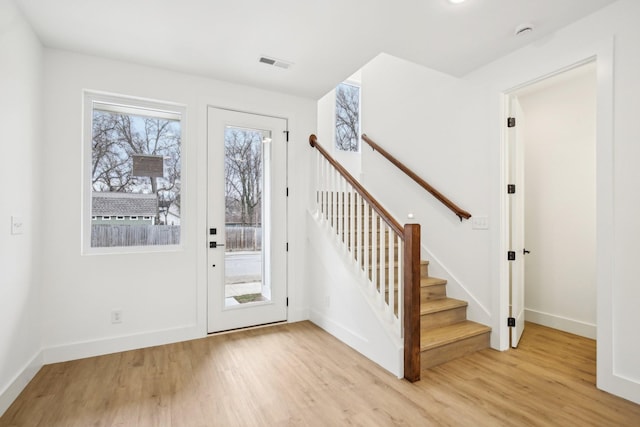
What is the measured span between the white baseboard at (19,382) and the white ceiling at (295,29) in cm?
247

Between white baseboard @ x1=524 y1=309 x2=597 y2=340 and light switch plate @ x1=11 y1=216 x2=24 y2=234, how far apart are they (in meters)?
4.77

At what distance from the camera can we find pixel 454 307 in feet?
10.0

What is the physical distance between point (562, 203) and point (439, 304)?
1.76m

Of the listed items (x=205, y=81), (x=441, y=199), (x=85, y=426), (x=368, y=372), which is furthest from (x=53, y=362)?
(x=441, y=199)

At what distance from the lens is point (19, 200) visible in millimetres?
2225

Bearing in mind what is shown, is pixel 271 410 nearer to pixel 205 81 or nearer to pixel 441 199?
pixel 441 199

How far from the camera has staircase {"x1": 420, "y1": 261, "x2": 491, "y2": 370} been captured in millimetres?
2600

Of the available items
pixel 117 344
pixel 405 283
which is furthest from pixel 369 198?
pixel 117 344

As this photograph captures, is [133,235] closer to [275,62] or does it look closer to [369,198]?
[275,62]

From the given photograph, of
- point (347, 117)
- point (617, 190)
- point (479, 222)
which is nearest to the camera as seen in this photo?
point (617, 190)

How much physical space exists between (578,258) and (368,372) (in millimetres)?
2549

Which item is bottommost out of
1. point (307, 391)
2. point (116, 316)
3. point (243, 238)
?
point (307, 391)

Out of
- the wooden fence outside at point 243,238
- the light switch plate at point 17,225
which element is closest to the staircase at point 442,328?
the wooden fence outside at point 243,238

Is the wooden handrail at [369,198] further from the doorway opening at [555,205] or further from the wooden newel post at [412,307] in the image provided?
the doorway opening at [555,205]
